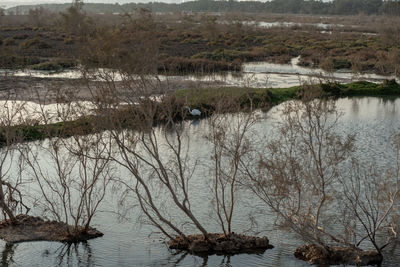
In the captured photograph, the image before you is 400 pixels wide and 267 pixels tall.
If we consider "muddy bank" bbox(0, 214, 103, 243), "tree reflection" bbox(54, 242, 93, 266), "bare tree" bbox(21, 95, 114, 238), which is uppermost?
"bare tree" bbox(21, 95, 114, 238)

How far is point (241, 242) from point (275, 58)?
4081cm

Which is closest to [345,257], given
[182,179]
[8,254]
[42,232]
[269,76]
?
[182,179]

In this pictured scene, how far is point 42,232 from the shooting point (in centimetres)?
1611

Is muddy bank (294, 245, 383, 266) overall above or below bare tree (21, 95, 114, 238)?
below

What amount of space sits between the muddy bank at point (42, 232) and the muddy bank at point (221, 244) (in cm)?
253

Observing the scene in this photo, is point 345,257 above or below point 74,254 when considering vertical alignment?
above

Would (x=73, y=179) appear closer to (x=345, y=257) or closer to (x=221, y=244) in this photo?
(x=221, y=244)

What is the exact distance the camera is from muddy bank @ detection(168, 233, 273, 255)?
15062 millimetres

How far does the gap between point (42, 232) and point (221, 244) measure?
16.8 feet

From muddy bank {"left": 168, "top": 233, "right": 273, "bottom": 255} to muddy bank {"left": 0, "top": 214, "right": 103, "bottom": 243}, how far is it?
2529 millimetres

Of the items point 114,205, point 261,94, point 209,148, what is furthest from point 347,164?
point 261,94

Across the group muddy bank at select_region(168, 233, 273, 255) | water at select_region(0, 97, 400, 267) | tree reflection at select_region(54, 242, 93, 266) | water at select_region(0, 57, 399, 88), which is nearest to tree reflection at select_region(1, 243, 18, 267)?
water at select_region(0, 97, 400, 267)

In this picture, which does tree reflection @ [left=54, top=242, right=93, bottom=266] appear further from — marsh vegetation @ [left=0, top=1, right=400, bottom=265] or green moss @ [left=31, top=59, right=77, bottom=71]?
green moss @ [left=31, top=59, right=77, bottom=71]

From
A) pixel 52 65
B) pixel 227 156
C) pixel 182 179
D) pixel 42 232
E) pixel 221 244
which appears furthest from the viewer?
pixel 52 65
